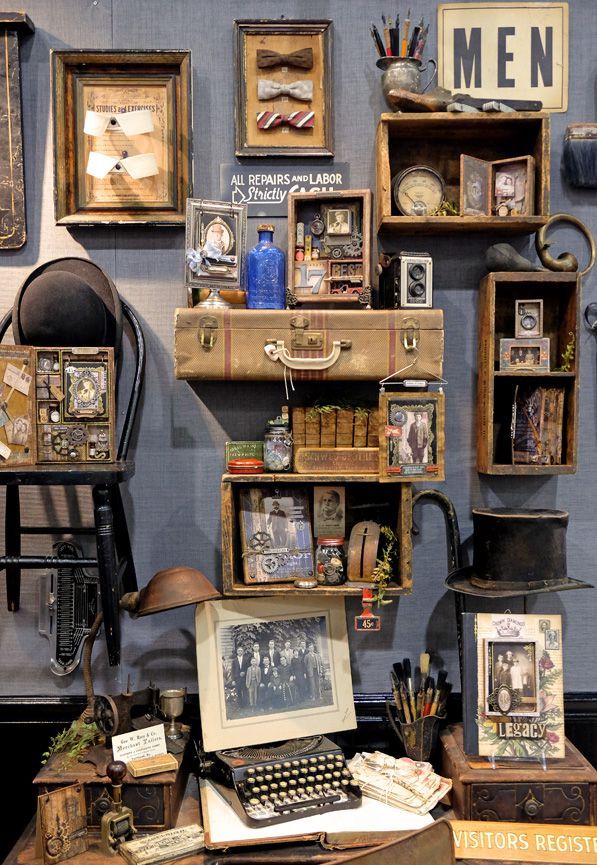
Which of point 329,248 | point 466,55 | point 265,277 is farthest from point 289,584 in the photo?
point 466,55

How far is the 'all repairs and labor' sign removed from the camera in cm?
278

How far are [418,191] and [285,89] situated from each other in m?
0.59

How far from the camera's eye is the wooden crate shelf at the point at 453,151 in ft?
8.46

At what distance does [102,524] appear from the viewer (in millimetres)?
2453

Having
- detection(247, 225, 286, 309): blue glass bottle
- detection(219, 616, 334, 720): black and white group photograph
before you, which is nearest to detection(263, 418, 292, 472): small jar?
detection(247, 225, 286, 309): blue glass bottle

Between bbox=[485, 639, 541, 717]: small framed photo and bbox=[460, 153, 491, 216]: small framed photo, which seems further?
bbox=[460, 153, 491, 216]: small framed photo

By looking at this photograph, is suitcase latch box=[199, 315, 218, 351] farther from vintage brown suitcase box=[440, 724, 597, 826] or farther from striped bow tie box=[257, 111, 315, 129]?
vintage brown suitcase box=[440, 724, 597, 826]

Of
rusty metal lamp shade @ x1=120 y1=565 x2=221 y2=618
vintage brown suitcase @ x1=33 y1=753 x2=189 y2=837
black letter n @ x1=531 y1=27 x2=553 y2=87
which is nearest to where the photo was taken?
vintage brown suitcase @ x1=33 y1=753 x2=189 y2=837

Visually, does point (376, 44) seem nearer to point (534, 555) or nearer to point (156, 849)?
point (534, 555)

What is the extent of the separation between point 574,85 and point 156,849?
9.27ft

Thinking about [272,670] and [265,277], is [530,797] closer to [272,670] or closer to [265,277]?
[272,670]

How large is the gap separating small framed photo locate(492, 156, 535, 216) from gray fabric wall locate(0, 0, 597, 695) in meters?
0.19

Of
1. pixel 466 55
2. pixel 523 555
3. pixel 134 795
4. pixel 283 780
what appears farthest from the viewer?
pixel 466 55

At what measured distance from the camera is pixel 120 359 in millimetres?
2818
